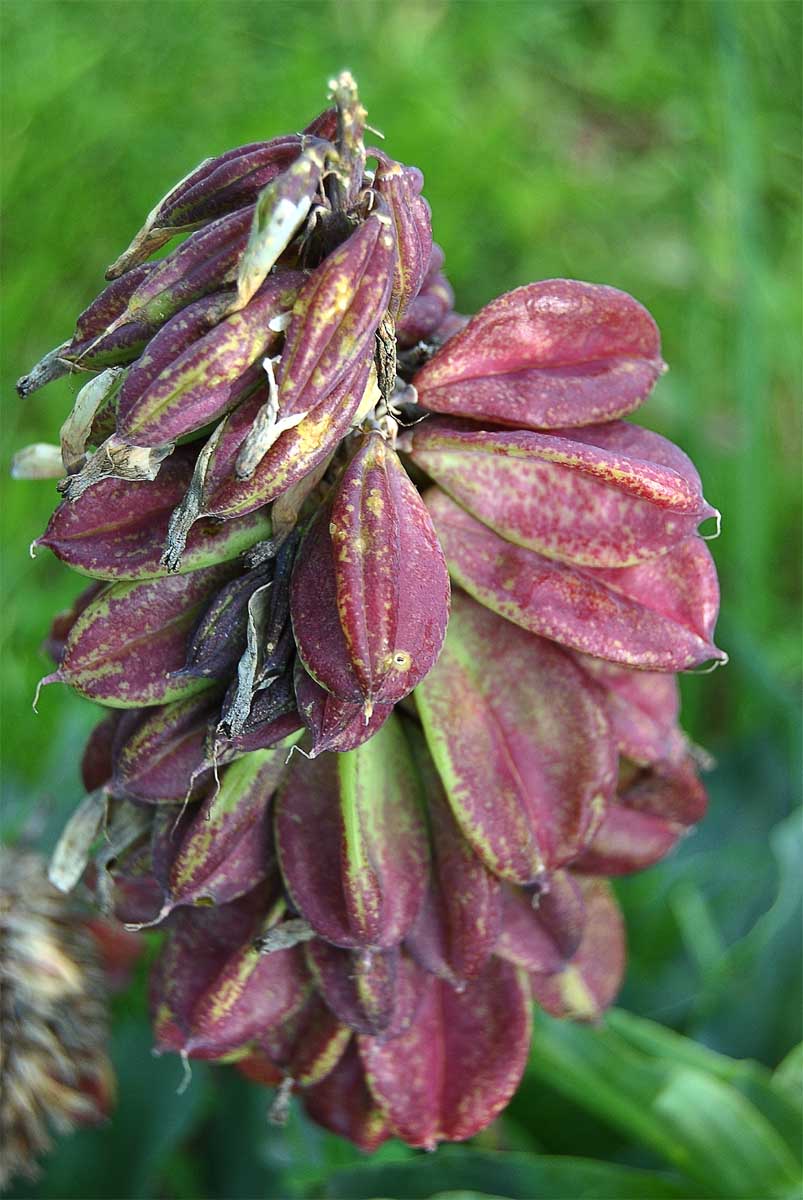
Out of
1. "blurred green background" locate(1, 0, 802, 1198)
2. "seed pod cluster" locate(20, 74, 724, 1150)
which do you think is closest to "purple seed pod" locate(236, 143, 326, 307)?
"seed pod cluster" locate(20, 74, 724, 1150)

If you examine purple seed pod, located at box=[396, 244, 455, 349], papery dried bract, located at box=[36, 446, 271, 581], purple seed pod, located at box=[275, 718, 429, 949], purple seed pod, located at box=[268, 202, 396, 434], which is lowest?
purple seed pod, located at box=[275, 718, 429, 949]

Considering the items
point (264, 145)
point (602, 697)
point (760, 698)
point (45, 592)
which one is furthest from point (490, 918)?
point (45, 592)

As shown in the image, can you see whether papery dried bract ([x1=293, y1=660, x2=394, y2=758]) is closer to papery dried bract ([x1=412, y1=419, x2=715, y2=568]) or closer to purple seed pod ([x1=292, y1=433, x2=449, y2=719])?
purple seed pod ([x1=292, y1=433, x2=449, y2=719])

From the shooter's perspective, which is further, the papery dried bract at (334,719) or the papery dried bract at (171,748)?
the papery dried bract at (171,748)

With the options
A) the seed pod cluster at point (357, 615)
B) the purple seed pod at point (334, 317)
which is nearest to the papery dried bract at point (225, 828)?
the seed pod cluster at point (357, 615)

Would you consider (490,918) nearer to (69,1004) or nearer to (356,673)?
(356,673)

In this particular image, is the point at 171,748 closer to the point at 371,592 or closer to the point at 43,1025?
the point at 371,592

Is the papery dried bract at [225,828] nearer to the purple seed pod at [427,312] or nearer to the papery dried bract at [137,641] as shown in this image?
the papery dried bract at [137,641]
